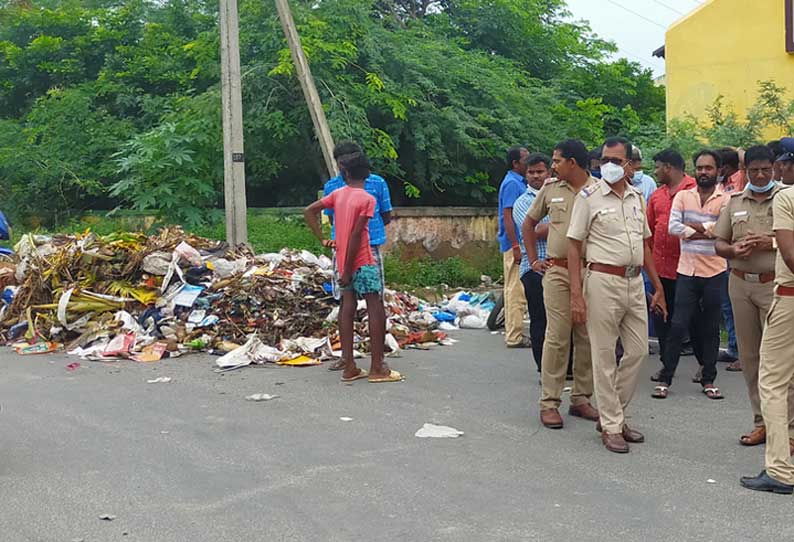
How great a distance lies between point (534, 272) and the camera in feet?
24.7

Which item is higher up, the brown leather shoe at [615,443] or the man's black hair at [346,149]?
the man's black hair at [346,149]

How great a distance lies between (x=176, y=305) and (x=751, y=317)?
6.81m

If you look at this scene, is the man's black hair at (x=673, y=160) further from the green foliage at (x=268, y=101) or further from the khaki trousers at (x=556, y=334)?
the green foliage at (x=268, y=101)

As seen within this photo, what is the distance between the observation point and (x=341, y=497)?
5.01 m

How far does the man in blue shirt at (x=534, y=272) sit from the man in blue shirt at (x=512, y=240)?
0.49 meters

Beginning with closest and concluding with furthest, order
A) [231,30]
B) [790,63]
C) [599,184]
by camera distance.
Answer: [599,184] < [231,30] < [790,63]

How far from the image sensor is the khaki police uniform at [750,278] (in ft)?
18.8

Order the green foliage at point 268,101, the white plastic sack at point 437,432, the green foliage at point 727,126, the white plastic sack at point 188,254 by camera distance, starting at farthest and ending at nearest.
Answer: the green foliage at point 268,101
the green foliage at point 727,126
the white plastic sack at point 188,254
the white plastic sack at point 437,432

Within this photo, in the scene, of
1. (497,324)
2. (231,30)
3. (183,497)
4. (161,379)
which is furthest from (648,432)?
(231,30)

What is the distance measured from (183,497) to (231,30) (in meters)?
9.46

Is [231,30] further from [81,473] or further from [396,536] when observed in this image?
[396,536]

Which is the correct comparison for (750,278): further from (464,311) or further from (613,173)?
(464,311)

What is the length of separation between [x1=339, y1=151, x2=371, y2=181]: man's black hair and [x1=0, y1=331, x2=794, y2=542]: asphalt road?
1.84m

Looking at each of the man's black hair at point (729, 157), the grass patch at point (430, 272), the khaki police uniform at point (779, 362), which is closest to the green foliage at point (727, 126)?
the grass patch at point (430, 272)
